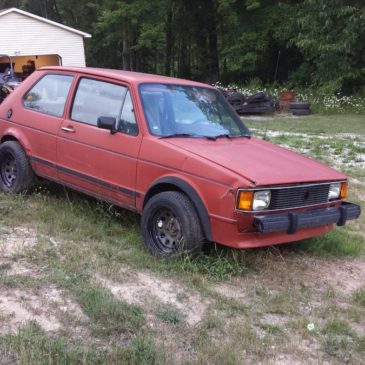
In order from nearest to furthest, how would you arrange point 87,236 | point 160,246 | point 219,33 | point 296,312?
point 296,312
point 160,246
point 87,236
point 219,33

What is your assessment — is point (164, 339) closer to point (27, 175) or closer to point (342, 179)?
point (342, 179)

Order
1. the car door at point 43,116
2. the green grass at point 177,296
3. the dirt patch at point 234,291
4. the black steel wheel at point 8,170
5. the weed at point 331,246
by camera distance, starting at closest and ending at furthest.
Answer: the green grass at point 177,296 → the dirt patch at point 234,291 → the weed at point 331,246 → the car door at point 43,116 → the black steel wheel at point 8,170

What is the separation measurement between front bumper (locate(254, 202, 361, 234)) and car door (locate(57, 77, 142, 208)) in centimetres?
138

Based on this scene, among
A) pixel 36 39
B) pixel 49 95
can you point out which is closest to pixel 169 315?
pixel 49 95

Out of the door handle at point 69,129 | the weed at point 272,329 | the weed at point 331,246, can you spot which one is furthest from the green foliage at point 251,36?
the weed at point 272,329

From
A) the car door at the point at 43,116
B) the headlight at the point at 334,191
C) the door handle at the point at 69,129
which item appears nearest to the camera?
the headlight at the point at 334,191

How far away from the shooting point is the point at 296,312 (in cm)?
420

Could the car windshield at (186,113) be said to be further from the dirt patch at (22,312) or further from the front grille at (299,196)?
the dirt patch at (22,312)

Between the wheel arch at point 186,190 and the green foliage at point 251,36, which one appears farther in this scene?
the green foliage at point 251,36

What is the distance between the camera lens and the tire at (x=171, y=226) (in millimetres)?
4703

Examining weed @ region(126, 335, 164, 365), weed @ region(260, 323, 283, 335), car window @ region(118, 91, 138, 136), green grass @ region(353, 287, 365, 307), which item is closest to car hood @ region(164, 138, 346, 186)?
car window @ region(118, 91, 138, 136)

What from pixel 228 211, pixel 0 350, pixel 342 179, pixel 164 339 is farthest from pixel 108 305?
pixel 342 179

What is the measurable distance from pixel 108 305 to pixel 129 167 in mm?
1788

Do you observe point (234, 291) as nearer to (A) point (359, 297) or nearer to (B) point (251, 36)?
(A) point (359, 297)
